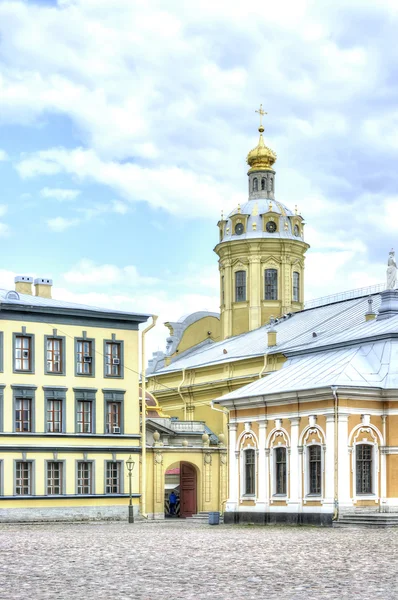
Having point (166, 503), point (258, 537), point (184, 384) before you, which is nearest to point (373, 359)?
point (258, 537)

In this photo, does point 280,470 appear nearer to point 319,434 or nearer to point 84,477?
point 319,434

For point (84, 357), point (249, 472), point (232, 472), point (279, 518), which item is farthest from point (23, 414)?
point (279, 518)

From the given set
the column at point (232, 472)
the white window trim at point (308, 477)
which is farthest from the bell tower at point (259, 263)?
the white window trim at point (308, 477)

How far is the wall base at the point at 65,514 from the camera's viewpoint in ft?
168

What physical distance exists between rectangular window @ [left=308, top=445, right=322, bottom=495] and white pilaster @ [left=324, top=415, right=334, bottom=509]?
81cm

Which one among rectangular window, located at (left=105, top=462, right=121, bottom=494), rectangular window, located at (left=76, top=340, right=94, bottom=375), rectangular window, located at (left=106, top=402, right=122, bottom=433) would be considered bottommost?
rectangular window, located at (left=105, top=462, right=121, bottom=494)

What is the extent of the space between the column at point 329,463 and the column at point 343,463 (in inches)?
10.4

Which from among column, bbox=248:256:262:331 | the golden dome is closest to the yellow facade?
column, bbox=248:256:262:331

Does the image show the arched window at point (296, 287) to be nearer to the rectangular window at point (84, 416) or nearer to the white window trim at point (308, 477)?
the rectangular window at point (84, 416)

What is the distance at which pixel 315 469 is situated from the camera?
43.8m

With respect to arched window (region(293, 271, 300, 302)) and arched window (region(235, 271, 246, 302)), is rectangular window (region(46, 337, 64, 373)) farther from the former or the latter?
arched window (region(293, 271, 300, 302))

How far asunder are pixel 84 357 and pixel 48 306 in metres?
3.32

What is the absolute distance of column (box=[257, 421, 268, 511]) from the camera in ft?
152

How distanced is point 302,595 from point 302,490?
28.1 meters
